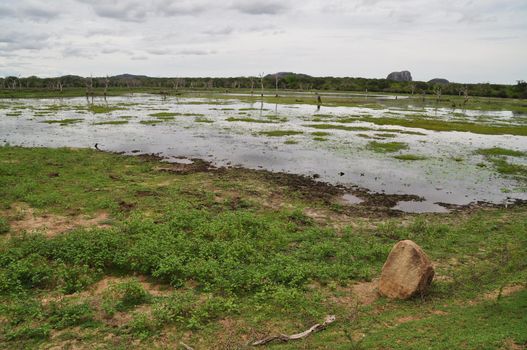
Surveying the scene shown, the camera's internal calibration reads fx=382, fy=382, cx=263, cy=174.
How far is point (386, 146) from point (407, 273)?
2360 cm

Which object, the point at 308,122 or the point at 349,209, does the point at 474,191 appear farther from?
the point at 308,122

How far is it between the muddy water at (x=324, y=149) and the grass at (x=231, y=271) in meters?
4.34

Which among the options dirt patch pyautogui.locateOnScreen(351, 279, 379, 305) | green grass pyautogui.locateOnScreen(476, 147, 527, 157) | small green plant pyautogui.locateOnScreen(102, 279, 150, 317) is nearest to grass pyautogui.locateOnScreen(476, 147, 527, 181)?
green grass pyautogui.locateOnScreen(476, 147, 527, 157)

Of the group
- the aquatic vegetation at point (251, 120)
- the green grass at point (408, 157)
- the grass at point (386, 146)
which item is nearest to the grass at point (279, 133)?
the aquatic vegetation at point (251, 120)

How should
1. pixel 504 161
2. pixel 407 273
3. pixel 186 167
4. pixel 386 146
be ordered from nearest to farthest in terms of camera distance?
pixel 407 273, pixel 186 167, pixel 504 161, pixel 386 146

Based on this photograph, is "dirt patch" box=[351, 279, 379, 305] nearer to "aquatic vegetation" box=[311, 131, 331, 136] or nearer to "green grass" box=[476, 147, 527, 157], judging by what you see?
"green grass" box=[476, 147, 527, 157]

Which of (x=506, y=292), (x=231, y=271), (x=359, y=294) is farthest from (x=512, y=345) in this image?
(x=231, y=271)

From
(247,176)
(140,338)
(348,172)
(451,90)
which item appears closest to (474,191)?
(348,172)

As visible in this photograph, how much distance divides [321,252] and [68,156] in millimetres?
19040

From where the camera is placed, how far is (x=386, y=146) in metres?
31.5

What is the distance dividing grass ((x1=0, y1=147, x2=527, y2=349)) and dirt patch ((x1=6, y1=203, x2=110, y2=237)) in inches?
4.6

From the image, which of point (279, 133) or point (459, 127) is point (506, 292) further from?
point (459, 127)

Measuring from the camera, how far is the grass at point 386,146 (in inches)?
1187

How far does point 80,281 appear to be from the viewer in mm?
10102
